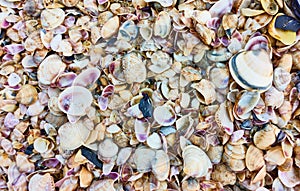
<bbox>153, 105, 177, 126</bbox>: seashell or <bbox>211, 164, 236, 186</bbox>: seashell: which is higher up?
<bbox>153, 105, 177, 126</bbox>: seashell

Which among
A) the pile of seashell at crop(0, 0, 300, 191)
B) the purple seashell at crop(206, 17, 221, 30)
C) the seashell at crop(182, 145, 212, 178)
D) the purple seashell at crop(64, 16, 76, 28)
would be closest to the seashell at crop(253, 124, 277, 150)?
the pile of seashell at crop(0, 0, 300, 191)

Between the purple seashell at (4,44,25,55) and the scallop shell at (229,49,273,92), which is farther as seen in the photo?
the purple seashell at (4,44,25,55)

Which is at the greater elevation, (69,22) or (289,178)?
(69,22)

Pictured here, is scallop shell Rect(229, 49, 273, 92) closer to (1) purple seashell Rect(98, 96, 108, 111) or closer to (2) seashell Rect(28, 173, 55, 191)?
(1) purple seashell Rect(98, 96, 108, 111)

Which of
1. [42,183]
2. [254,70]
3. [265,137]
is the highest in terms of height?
[254,70]

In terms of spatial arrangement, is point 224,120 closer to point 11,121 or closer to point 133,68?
point 133,68

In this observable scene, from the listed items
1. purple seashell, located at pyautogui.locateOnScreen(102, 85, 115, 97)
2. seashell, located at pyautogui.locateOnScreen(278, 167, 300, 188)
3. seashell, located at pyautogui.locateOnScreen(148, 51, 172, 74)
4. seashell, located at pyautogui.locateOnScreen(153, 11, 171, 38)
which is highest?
seashell, located at pyautogui.locateOnScreen(153, 11, 171, 38)

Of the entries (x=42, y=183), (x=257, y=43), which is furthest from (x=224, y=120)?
(x=42, y=183)
